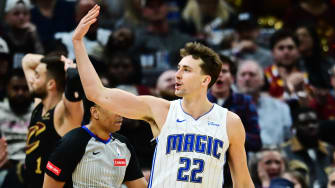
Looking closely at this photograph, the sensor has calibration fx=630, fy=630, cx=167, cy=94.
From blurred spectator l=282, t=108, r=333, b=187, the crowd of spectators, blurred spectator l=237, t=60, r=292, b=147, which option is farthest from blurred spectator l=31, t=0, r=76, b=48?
blurred spectator l=282, t=108, r=333, b=187

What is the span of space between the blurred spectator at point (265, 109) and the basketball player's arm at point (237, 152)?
11.8 feet

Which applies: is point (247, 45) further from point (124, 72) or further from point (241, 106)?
point (241, 106)

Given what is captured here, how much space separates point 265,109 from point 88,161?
13.3 ft

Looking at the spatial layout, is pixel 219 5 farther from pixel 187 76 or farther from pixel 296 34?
pixel 187 76

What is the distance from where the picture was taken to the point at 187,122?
4.78 metres

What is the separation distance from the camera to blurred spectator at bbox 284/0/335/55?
11008 millimetres

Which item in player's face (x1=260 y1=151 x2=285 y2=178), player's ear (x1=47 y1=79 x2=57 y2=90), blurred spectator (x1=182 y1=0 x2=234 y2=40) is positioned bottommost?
player's face (x1=260 y1=151 x2=285 y2=178)

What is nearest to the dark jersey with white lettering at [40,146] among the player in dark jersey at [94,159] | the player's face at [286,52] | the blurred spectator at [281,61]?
the player in dark jersey at [94,159]

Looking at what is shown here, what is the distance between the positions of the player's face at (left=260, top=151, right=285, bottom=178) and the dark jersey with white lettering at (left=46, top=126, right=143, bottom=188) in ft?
9.29

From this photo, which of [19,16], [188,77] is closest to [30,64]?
[19,16]

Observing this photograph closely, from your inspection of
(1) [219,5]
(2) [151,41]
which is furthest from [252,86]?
(1) [219,5]

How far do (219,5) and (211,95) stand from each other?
4591 millimetres

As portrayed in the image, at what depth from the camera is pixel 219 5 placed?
10891mm

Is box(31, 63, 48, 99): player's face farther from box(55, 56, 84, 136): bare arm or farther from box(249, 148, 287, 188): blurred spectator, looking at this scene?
box(249, 148, 287, 188): blurred spectator
